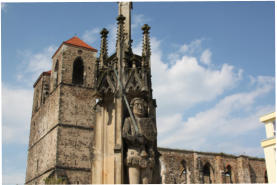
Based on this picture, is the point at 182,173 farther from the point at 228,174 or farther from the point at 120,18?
the point at 120,18

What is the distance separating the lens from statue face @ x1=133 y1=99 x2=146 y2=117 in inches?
241

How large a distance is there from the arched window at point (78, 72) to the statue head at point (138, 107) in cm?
3132

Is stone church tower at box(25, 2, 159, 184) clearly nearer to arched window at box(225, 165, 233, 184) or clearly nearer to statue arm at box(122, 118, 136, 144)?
statue arm at box(122, 118, 136, 144)

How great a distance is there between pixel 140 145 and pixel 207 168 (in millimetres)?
32767

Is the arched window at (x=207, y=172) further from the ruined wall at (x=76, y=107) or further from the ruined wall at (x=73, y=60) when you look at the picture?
the ruined wall at (x=73, y=60)

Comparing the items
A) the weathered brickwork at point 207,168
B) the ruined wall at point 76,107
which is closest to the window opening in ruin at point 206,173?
the weathered brickwork at point 207,168

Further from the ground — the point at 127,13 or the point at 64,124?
the point at 64,124

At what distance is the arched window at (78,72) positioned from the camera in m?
37.3

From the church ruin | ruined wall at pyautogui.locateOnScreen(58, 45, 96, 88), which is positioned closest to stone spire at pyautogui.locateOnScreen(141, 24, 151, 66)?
the church ruin

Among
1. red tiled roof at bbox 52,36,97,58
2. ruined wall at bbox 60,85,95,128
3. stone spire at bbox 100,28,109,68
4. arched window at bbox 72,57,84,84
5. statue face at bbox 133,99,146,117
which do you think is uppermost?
red tiled roof at bbox 52,36,97,58

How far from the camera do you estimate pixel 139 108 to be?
6.14 meters

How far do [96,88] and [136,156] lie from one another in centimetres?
137

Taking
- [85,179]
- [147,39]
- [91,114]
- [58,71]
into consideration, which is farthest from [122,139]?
[58,71]

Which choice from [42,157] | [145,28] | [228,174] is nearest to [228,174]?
[228,174]
